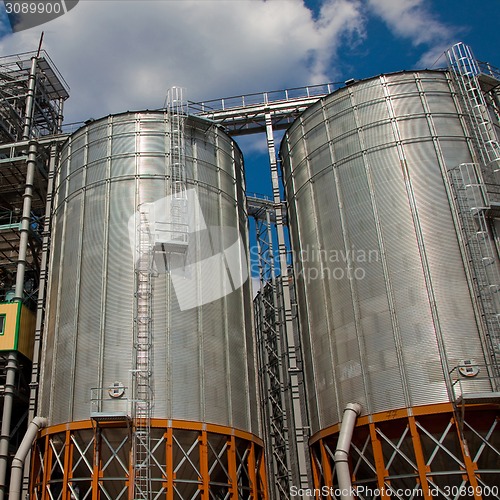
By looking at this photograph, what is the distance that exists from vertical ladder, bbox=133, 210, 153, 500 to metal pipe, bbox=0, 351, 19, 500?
8035 mm

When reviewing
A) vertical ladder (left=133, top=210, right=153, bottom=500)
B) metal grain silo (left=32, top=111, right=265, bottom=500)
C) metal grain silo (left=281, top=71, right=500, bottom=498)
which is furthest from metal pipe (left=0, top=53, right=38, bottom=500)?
Result: metal grain silo (left=281, top=71, right=500, bottom=498)

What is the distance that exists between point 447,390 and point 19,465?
1692cm

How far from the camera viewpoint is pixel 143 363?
82.4 ft

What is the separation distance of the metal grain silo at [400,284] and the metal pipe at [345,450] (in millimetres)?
577

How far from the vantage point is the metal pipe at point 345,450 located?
22117 millimetres

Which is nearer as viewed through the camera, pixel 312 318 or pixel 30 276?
pixel 312 318

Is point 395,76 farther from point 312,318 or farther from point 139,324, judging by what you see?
point 139,324

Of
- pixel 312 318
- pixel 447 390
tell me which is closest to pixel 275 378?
pixel 312 318

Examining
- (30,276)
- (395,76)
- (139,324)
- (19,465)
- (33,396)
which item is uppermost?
(395,76)

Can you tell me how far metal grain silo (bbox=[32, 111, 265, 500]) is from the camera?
23938 mm

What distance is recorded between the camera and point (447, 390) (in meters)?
22.4

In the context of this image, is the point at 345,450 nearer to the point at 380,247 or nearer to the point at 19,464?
the point at 380,247

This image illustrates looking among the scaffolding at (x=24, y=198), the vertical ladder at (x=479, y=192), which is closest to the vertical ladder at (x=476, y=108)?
the vertical ladder at (x=479, y=192)

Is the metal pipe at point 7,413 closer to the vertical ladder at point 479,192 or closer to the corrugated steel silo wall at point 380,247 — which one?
the corrugated steel silo wall at point 380,247
